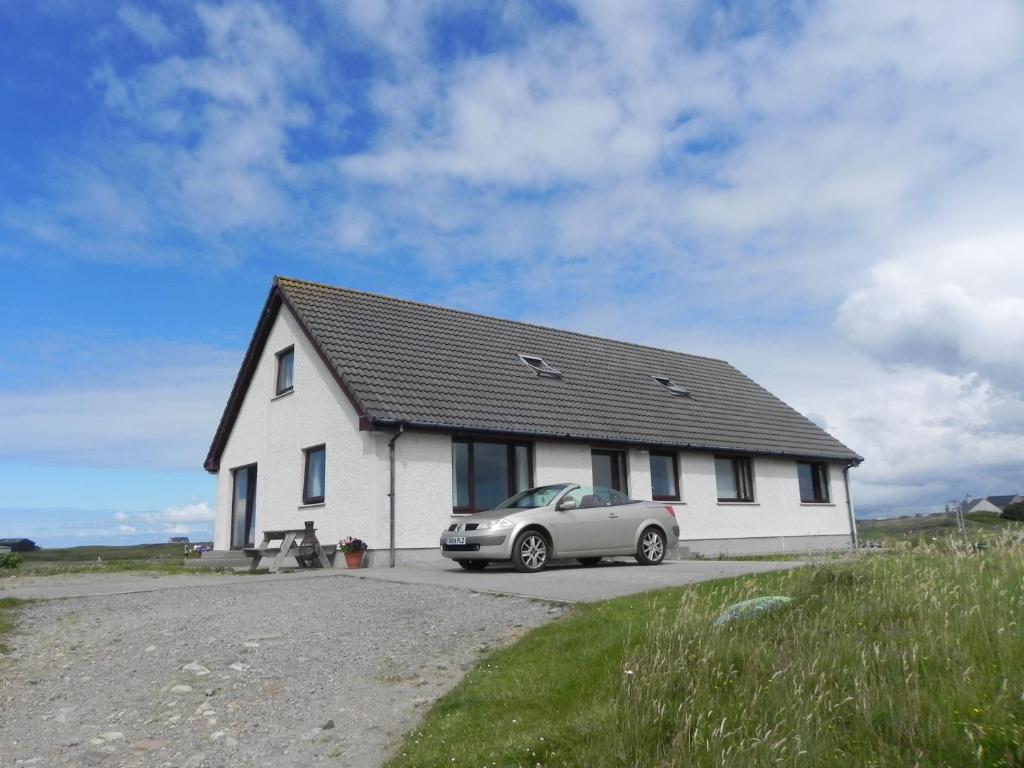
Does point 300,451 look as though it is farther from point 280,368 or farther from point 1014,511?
point 1014,511

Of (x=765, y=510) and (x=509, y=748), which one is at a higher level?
(x=765, y=510)

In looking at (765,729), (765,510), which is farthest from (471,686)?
(765,510)

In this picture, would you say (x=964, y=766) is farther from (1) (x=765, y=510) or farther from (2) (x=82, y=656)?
(1) (x=765, y=510)

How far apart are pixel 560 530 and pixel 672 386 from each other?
495 inches

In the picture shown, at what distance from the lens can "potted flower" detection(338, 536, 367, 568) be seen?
16.2 metres

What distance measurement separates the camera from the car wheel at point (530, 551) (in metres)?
13.8

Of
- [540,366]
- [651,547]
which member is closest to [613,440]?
[540,366]

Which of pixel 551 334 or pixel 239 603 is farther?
pixel 551 334

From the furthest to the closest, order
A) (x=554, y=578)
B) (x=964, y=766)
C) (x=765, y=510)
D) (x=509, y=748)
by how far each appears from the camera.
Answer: (x=765, y=510), (x=554, y=578), (x=509, y=748), (x=964, y=766)

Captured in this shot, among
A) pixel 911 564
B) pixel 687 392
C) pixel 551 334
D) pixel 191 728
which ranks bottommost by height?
pixel 191 728

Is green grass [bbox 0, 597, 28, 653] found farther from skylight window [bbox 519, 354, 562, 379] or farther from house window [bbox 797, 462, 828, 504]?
house window [bbox 797, 462, 828, 504]

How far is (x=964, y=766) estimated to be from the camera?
3922mm

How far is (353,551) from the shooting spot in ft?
53.3

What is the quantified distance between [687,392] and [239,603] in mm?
17735
